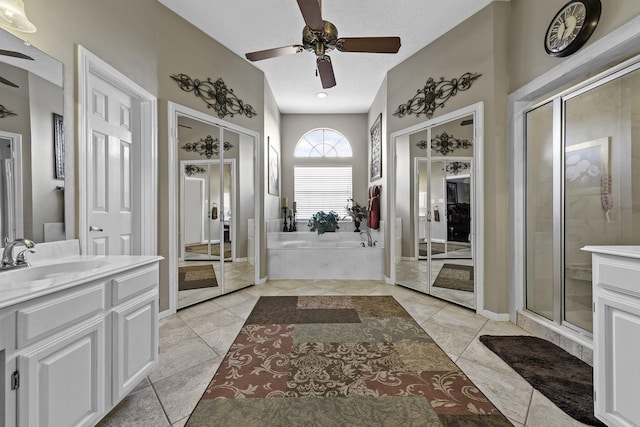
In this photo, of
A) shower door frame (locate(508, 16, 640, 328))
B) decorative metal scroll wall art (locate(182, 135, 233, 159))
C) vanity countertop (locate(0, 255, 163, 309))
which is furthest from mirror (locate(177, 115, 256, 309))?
shower door frame (locate(508, 16, 640, 328))

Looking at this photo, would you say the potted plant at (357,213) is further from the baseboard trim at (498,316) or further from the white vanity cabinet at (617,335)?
the white vanity cabinet at (617,335)

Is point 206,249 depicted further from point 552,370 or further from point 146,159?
point 552,370

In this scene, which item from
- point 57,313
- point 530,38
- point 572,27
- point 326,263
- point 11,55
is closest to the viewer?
point 57,313

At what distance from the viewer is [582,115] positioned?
2164 mm

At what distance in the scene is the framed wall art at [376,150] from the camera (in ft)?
15.3

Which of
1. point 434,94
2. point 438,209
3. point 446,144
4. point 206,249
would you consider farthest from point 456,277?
point 206,249

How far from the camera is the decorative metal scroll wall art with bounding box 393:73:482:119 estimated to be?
120 inches

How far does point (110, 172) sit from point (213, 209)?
1201mm

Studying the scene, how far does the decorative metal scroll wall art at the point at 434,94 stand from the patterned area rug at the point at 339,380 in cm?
250

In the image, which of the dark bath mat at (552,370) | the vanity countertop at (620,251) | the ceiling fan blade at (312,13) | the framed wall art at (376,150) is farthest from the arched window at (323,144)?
the vanity countertop at (620,251)

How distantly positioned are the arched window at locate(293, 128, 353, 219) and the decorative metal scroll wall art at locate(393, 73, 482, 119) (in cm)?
221

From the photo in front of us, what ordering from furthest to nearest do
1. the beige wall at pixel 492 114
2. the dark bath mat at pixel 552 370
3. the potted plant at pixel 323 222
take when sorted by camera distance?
the potted plant at pixel 323 222 < the beige wall at pixel 492 114 < the dark bath mat at pixel 552 370

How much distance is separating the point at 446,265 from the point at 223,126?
3215 mm

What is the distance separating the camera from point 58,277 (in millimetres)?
1220
